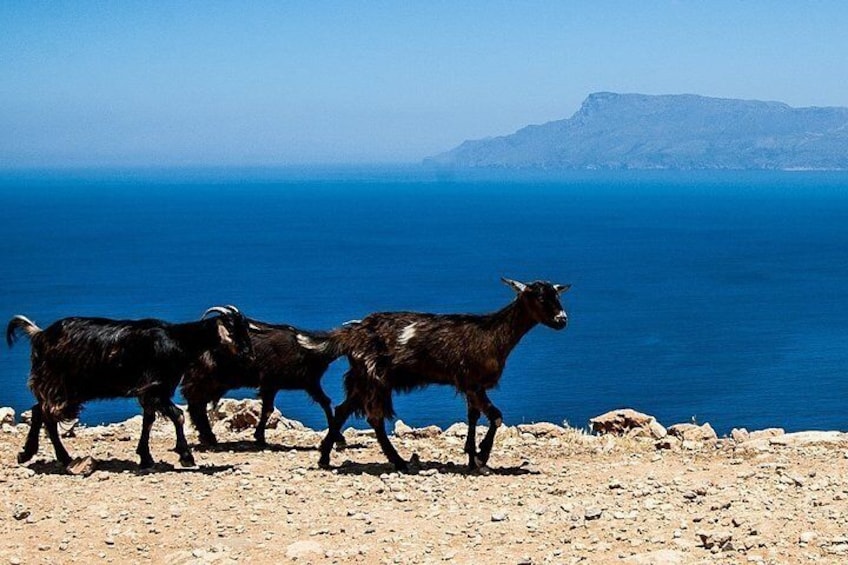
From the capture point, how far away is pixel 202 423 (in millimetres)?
15914

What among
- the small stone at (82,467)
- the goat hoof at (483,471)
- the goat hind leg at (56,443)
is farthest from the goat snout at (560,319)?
the goat hind leg at (56,443)

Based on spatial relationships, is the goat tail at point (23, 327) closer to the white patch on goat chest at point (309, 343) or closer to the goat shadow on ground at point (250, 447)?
the goat shadow on ground at point (250, 447)

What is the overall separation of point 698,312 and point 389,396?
8450 centimetres

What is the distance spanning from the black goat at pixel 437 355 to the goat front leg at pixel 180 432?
1727 mm

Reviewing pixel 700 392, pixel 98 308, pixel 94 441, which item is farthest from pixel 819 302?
pixel 94 441

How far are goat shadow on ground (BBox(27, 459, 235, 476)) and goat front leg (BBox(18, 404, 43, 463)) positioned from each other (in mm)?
148

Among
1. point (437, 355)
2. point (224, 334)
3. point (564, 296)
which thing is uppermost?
point (224, 334)

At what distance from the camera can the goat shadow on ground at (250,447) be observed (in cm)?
1580

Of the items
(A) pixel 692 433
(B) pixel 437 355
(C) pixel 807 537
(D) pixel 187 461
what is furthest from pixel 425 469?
(C) pixel 807 537

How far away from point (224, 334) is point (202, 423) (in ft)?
6.82

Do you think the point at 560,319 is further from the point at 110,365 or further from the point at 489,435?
the point at 110,365

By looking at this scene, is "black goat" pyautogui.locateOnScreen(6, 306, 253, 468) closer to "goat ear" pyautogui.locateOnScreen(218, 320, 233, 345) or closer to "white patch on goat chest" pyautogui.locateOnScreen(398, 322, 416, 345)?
"goat ear" pyautogui.locateOnScreen(218, 320, 233, 345)

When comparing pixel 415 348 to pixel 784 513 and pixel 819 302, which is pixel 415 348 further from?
pixel 819 302

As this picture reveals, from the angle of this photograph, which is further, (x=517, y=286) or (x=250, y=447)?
(x=250, y=447)
